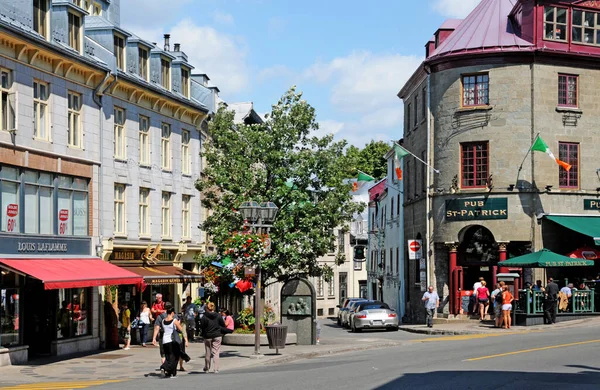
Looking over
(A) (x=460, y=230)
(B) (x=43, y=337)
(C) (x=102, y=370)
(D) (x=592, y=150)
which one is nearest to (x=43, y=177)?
(B) (x=43, y=337)

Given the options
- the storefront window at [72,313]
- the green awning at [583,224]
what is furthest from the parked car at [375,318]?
the storefront window at [72,313]

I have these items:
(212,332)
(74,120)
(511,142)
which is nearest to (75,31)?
(74,120)

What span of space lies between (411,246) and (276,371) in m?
23.0

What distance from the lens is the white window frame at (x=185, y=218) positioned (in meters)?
40.0

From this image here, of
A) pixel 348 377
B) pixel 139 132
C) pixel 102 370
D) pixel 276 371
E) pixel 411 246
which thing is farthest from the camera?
pixel 411 246

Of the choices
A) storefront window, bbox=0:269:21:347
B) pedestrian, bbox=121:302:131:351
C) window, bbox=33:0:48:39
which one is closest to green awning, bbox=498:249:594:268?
pedestrian, bbox=121:302:131:351

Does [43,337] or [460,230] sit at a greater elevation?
[460,230]

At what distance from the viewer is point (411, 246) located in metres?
44.8

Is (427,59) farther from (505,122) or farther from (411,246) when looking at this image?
(411,246)

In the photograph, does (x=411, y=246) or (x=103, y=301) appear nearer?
(x=103, y=301)

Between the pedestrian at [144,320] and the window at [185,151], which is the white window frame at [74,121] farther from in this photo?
the window at [185,151]

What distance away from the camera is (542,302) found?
121 ft

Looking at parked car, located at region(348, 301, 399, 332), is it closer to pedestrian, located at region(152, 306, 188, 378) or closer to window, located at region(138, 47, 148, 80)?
window, located at region(138, 47, 148, 80)

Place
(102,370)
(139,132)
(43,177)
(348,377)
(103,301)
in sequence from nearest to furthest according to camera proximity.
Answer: (348,377) < (102,370) < (43,177) < (103,301) < (139,132)
